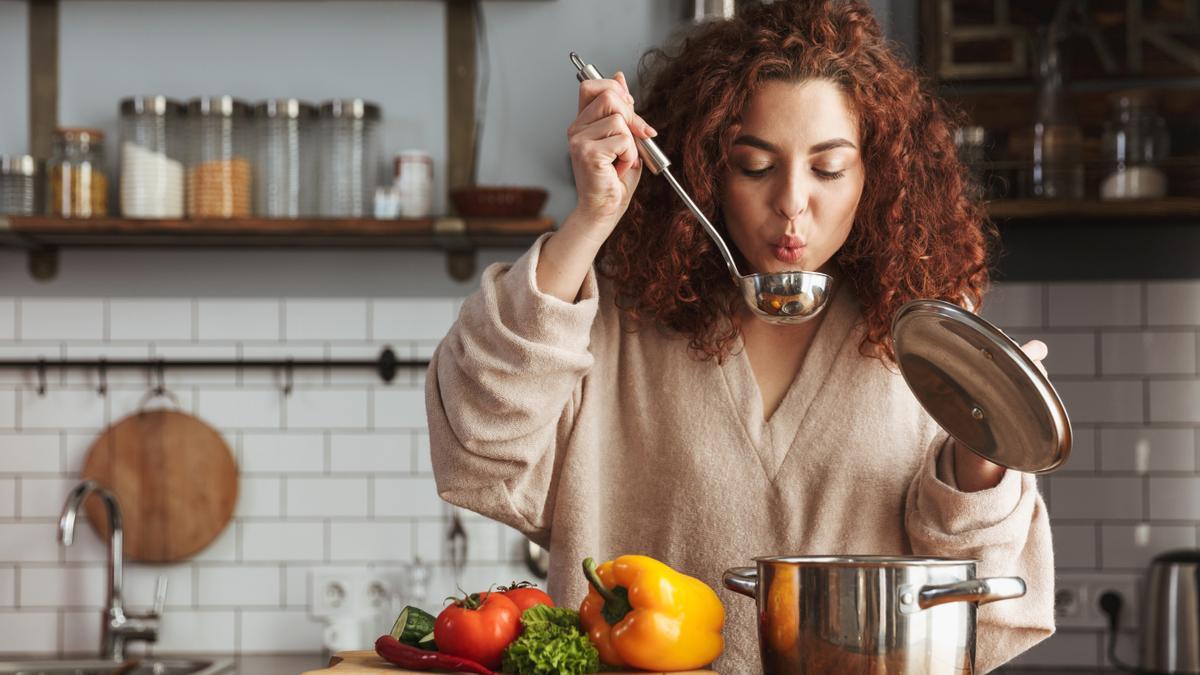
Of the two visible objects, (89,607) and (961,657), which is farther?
(89,607)

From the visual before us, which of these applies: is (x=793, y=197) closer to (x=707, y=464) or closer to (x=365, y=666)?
(x=707, y=464)

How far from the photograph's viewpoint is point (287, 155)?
9.27 ft

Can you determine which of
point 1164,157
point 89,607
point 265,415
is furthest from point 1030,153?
point 89,607

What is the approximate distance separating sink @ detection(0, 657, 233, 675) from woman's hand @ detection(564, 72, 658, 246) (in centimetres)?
183

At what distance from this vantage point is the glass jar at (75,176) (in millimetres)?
2834

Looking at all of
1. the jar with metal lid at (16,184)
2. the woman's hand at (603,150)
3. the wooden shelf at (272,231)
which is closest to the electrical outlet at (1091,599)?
the wooden shelf at (272,231)

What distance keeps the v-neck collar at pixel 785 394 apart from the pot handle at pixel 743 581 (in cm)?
29

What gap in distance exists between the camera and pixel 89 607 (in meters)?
2.93

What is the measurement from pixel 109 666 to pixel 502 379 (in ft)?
6.15

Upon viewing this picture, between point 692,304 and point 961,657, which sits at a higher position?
point 692,304

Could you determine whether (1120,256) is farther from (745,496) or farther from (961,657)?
(961,657)

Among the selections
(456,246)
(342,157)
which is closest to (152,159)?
(342,157)

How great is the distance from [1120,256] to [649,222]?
1.78 m

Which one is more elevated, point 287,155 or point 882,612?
point 287,155
